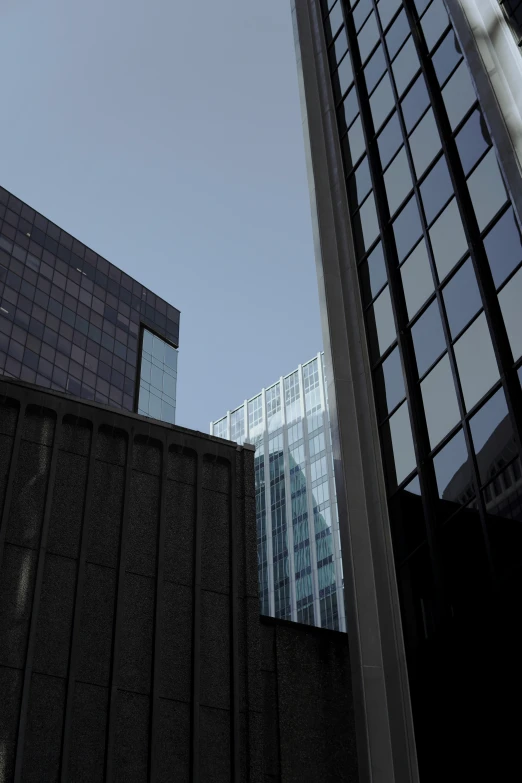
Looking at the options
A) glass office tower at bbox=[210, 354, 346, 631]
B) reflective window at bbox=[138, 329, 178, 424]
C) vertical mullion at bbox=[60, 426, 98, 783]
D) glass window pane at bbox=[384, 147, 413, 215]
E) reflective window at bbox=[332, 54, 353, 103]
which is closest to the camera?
vertical mullion at bbox=[60, 426, 98, 783]

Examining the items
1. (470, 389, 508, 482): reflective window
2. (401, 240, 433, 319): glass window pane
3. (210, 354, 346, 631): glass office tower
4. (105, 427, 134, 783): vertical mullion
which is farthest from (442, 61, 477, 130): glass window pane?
(210, 354, 346, 631): glass office tower

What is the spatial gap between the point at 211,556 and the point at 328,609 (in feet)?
316

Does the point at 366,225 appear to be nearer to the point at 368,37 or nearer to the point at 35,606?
the point at 368,37

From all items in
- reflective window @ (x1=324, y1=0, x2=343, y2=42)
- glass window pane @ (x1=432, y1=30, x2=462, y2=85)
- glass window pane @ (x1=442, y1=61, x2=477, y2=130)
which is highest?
reflective window @ (x1=324, y1=0, x2=343, y2=42)

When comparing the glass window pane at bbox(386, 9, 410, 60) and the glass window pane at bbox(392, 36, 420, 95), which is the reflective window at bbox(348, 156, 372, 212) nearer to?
the glass window pane at bbox(392, 36, 420, 95)

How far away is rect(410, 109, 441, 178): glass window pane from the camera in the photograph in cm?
2258

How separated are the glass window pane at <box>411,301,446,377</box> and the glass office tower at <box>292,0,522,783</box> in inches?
2.4

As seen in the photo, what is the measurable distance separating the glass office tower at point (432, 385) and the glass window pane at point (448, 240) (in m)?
0.05

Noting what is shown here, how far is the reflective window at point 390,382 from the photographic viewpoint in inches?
867

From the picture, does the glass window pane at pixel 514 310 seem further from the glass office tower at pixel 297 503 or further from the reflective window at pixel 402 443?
the glass office tower at pixel 297 503

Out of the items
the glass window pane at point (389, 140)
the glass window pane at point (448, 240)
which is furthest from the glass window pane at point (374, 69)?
the glass window pane at point (448, 240)

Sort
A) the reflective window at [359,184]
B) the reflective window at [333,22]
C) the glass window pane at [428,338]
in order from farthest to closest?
the reflective window at [333,22]
the reflective window at [359,184]
the glass window pane at [428,338]

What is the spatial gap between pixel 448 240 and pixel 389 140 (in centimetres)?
600

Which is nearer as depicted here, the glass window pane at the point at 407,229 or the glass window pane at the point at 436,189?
the glass window pane at the point at 436,189
